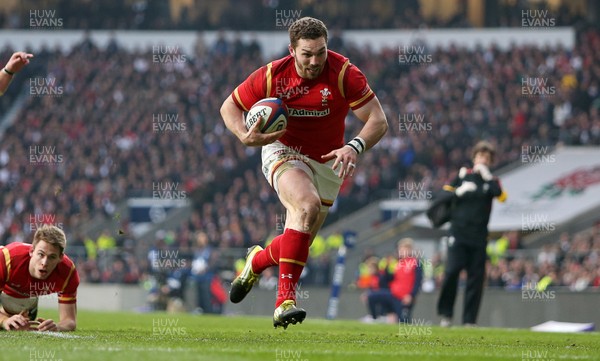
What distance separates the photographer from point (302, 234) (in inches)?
365

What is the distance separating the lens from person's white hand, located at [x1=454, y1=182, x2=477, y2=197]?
15.0 meters

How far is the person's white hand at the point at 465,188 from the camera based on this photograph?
589 inches

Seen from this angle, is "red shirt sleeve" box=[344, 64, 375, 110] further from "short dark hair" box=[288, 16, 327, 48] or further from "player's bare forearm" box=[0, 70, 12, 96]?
"player's bare forearm" box=[0, 70, 12, 96]

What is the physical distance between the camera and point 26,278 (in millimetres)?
9766

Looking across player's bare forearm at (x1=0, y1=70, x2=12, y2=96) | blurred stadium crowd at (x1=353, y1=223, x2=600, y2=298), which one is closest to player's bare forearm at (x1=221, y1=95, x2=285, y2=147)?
player's bare forearm at (x1=0, y1=70, x2=12, y2=96)

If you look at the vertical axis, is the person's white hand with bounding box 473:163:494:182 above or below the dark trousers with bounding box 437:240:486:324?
above

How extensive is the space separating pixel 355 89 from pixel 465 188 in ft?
18.3

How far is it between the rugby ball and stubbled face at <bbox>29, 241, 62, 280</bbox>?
1853 mm

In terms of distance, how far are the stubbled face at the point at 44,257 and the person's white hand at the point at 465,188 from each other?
680 centimetres

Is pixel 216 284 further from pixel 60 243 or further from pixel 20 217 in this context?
pixel 60 243

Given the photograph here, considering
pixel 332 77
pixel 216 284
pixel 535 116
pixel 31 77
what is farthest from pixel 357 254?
pixel 31 77

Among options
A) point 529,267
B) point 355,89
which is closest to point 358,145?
point 355,89

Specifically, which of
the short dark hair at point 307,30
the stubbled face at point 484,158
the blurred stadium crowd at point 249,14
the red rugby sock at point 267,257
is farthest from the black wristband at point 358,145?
the blurred stadium crowd at point 249,14

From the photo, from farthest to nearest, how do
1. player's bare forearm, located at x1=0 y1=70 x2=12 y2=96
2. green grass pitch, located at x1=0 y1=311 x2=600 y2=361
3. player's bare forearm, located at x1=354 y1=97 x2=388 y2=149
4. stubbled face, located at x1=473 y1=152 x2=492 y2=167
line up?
stubbled face, located at x1=473 y1=152 x2=492 y2=167, player's bare forearm, located at x1=0 y1=70 x2=12 y2=96, player's bare forearm, located at x1=354 y1=97 x2=388 y2=149, green grass pitch, located at x1=0 y1=311 x2=600 y2=361
